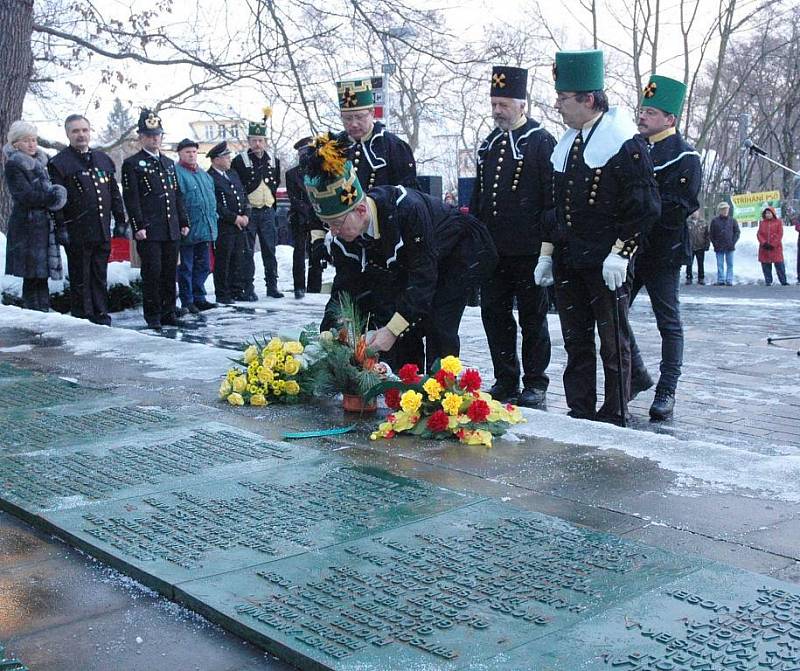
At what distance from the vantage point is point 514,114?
292 inches

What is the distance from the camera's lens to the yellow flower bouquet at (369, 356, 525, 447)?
5.41 m

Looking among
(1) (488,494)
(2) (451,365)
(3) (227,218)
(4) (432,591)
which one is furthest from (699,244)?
(4) (432,591)

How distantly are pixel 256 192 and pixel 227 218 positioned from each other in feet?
3.43

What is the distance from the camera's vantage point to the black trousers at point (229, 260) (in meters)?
14.1

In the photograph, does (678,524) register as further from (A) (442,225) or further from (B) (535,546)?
(A) (442,225)

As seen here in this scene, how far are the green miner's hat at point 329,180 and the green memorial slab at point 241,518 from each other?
4.62 ft

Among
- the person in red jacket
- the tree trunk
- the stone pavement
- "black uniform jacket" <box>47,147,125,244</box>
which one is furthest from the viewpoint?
the person in red jacket

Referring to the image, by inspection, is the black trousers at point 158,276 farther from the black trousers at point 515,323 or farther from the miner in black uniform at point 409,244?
the miner in black uniform at point 409,244

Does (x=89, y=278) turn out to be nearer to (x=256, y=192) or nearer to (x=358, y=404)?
(x=256, y=192)

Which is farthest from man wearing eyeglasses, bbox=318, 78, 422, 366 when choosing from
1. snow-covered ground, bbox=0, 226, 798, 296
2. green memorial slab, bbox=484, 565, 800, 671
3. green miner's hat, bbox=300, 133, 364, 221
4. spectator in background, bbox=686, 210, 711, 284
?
spectator in background, bbox=686, 210, 711, 284

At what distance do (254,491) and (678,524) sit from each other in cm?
171

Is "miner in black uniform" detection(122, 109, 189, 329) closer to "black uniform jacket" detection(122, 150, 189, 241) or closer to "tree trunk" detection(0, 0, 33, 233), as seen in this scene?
"black uniform jacket" detection(122, 150, 189, 241)

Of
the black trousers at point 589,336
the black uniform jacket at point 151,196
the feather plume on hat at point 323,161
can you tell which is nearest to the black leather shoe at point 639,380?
the black trousers at point 589,336

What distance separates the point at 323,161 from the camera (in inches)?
212
